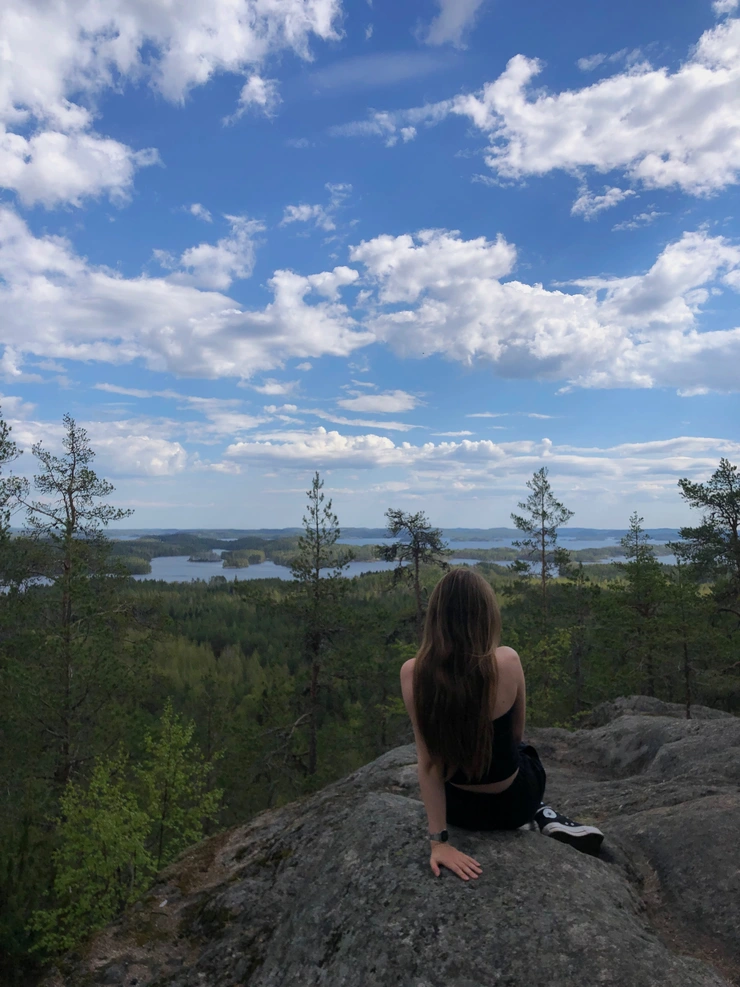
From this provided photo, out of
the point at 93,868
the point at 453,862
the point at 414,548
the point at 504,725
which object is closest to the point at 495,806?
the point at 453,862

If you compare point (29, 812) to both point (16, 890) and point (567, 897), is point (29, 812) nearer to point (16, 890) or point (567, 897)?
point (16, 890)

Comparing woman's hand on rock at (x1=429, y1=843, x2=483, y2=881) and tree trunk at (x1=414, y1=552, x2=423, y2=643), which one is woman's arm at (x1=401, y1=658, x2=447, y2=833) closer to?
woman's hand on rock at (x1=429, y1=843, x2=483, y2=881)

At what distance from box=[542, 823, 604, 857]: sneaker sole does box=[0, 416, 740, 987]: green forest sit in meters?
4.80

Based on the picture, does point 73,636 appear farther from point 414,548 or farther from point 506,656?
point 506,656

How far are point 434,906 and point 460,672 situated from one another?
116 centimetres

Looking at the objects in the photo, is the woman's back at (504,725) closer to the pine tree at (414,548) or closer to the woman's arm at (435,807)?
the woman's arm at (435,807)

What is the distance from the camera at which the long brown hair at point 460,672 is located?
127 inches

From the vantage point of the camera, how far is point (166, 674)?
65.0 feet

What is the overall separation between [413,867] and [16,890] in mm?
10584

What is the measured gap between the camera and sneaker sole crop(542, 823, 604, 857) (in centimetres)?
384

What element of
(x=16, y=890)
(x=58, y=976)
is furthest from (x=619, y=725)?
(x=16, y=890)

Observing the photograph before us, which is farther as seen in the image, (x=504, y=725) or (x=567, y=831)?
(x=567, y=831)

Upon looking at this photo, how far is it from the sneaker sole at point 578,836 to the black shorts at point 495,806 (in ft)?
1.18

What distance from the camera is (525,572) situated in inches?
858
